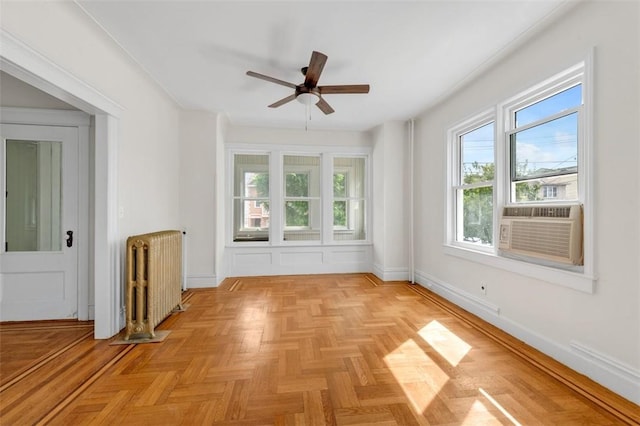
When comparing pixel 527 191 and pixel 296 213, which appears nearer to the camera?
pixel 527 191

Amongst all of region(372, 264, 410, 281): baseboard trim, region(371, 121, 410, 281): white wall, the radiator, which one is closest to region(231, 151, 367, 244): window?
region(371, 121, 410, 281): white wall

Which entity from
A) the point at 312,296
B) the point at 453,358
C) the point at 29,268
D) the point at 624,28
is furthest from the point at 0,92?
the point at 624,28

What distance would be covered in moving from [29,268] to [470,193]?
16.2 ft

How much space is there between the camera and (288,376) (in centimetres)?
190

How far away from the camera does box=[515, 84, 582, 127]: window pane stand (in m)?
2.06

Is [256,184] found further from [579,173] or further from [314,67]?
[579,173]

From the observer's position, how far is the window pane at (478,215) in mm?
2979

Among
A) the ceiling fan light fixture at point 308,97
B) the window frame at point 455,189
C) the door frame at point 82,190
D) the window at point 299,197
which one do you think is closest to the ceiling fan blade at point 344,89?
the ceiling fan light fixture at point 308,97

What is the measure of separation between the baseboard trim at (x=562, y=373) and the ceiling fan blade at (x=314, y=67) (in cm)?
284

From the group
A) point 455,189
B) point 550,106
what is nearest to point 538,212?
point 550,106

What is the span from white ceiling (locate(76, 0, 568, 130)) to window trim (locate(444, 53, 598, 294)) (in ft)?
1.52

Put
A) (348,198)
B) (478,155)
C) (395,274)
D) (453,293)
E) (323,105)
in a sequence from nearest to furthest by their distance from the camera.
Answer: (323,105) < (478,155) < (453,293) < (395,274) < (348,198)

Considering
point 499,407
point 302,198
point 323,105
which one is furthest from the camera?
point 302,198

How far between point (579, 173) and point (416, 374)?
1905mm
